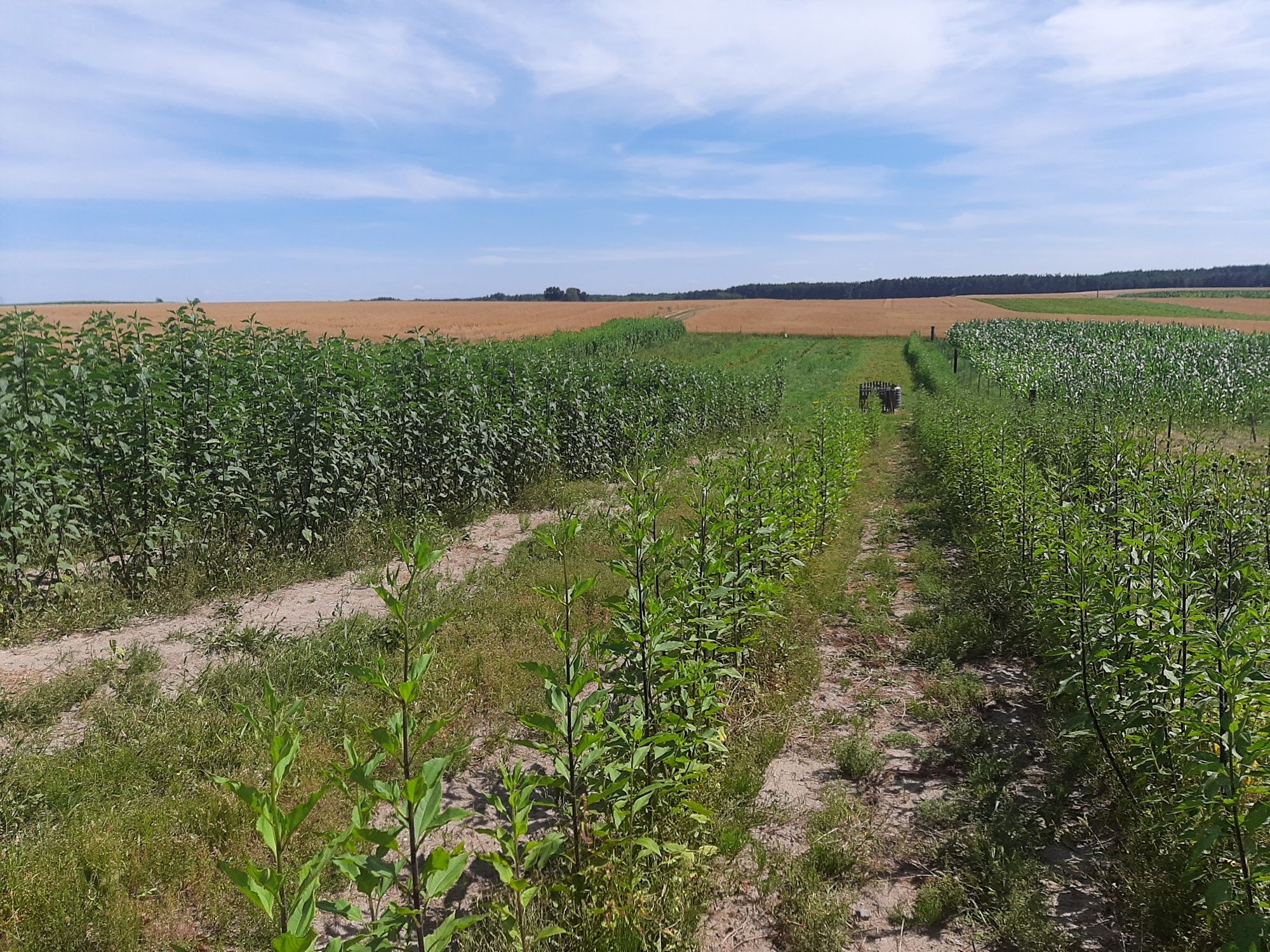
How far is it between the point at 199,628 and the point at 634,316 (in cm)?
5914

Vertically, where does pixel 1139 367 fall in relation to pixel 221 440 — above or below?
below

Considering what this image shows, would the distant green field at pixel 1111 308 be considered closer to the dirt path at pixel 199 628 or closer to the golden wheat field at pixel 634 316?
the golden wheat field at pixel 634 316

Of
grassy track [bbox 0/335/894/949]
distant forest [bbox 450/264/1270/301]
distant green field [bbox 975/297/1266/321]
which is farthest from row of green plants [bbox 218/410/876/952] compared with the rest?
distant forest [bbox 450/264/1270/301]

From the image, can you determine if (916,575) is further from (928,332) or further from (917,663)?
(928,332)

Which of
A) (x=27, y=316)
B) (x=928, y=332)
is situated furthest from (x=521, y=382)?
(x=928, y=332)

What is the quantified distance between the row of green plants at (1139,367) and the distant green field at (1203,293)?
73.8 metres

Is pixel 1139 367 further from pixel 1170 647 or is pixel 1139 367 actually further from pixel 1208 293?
pixel 1208 293

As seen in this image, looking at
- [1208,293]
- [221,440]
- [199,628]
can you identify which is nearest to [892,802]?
[199,628]

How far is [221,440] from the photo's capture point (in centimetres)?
791

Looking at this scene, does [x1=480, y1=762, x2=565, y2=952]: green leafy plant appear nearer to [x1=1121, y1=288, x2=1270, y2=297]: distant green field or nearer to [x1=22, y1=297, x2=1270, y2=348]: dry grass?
[x1=22, y1=297, x2=1270, y2=348]: dry grass

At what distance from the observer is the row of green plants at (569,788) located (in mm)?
2166

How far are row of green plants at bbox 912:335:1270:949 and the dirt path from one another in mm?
6234

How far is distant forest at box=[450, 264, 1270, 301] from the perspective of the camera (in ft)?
406

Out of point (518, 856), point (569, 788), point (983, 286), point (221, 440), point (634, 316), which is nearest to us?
point (518, 856)
